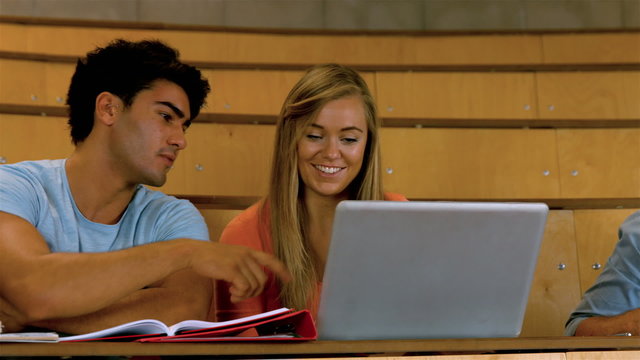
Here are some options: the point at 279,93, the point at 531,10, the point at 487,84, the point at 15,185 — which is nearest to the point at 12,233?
the point at 15,185

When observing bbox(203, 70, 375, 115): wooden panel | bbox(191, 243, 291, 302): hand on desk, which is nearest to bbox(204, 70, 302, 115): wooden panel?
bbox(203, 70, 375, 115): wooden panel

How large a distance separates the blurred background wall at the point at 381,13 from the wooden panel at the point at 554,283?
0.70m

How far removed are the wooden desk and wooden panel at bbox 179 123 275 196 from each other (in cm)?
57

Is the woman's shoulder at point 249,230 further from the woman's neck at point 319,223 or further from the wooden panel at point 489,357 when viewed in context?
the wooden panel at point 489,357

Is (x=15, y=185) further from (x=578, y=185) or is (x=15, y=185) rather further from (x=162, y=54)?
(x=578, y=185)

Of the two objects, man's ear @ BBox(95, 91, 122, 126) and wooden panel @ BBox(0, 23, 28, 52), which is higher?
wooden panel @ BBox(0, 23, 28, 52)

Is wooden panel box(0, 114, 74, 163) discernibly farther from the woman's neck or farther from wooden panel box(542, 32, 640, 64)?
wooden panel box(542, 32, 640, 64)

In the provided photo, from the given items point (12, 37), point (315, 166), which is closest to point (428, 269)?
point (315, 166)

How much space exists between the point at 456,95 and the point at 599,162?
23 centimetres

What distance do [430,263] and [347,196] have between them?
1.10ft

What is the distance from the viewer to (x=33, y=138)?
2.91 ft

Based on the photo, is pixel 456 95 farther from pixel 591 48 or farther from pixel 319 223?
pixel 319 223

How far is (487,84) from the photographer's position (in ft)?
3.48

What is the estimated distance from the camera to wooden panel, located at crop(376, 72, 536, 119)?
1.04m
